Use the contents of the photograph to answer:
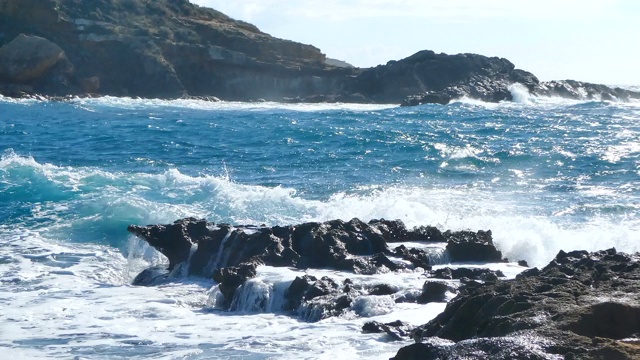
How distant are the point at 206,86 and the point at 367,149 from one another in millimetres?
35546

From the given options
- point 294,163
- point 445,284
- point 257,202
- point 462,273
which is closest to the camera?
point 445,284

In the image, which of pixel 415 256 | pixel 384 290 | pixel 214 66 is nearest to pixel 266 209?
pixel 415 256

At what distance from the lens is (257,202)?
1612 centimetres

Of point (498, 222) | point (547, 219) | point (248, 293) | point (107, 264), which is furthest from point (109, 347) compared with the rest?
point (547, 219)

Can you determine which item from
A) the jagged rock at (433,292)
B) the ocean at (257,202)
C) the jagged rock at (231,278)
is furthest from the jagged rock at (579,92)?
the jagged rock at (433,292)

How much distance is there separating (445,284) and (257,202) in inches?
292

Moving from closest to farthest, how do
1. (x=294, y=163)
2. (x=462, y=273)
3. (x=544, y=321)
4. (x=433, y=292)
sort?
(x=544, y=321) → (x=433, y=292) → (x=462, y=273) → (x=294, y=163)

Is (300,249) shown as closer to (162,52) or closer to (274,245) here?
(274,245)

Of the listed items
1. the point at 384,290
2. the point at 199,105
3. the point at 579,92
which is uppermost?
the point at 579,92

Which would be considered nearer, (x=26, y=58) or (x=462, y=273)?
(x=462, y=273)

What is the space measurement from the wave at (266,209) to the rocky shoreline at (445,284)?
1931mm

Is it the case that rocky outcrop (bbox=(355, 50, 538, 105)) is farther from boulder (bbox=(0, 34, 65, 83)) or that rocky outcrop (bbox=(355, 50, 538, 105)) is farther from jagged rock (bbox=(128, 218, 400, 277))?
jagged rock (bbox=(128, 218, 400, 277))

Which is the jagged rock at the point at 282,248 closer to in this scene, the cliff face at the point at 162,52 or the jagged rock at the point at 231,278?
the jagged rock at the point at 231,278

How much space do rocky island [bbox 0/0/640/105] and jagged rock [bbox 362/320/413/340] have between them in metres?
46.5
